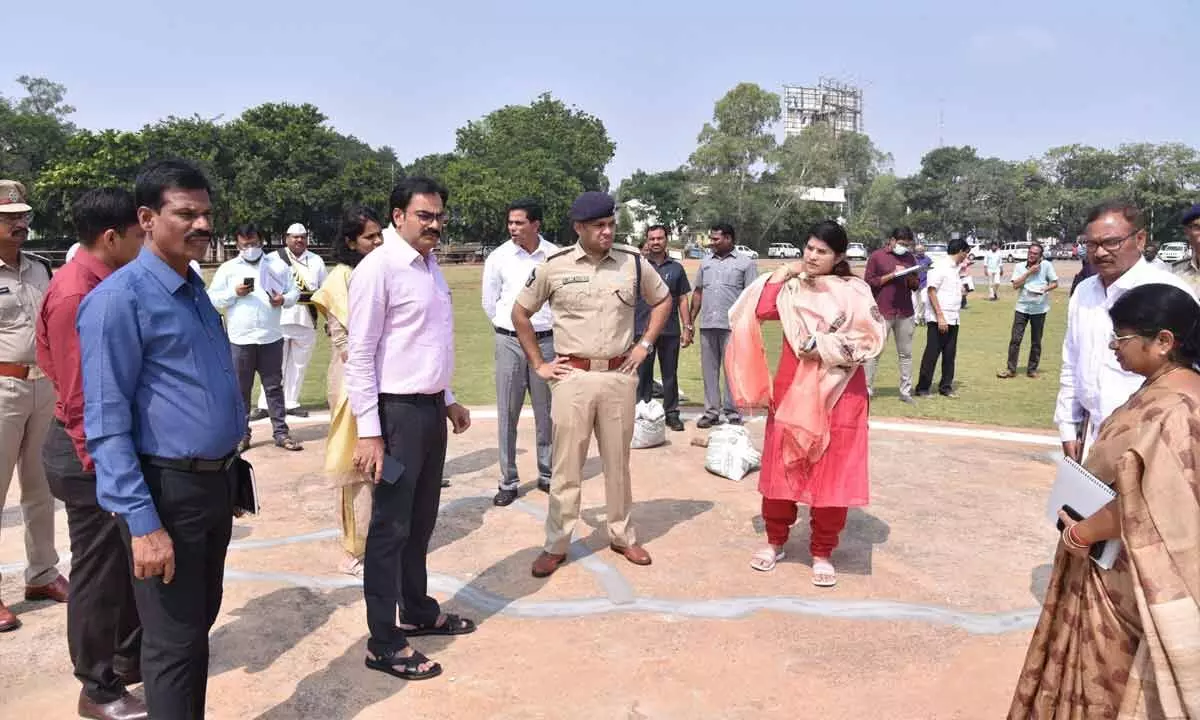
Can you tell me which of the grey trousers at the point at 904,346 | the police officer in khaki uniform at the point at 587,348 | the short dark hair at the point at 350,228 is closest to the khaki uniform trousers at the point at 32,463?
the short dark hair at the point at 350,228

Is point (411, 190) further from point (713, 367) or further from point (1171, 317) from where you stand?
point (713, 367)

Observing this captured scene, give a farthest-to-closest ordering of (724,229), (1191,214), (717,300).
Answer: (724,229) → (717,300) → (1191,214)

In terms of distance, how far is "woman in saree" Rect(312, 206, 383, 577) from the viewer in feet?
14.5

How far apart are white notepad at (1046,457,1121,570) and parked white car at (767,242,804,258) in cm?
5609

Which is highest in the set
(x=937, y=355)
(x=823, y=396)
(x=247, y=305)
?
(x=247, y=305)

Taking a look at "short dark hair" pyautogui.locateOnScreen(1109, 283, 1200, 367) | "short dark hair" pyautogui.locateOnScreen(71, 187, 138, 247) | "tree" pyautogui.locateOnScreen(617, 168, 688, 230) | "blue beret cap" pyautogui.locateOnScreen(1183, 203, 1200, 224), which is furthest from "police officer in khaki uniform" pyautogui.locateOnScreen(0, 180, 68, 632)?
"tree" pyautogui.locateOnScreen(617, 168, 688, 230)

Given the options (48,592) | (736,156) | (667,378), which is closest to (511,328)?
(667,378)

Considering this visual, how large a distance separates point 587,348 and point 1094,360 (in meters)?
2.49

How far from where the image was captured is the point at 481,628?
4.06 metres

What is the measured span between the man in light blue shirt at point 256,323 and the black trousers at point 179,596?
483cm

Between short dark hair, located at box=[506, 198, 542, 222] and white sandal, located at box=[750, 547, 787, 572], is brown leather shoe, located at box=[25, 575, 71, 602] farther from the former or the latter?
white sandal, located at box=[750, 547, 787, 572]

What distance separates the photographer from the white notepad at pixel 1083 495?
101 inches

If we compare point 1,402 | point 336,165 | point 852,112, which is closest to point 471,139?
point 336,165

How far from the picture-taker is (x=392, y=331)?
3545 millimetres
